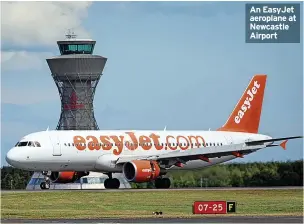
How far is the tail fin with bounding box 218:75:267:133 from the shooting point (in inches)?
3233

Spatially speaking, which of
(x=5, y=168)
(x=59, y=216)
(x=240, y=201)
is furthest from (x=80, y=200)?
(x=5, y=168)

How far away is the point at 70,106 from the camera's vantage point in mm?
165875

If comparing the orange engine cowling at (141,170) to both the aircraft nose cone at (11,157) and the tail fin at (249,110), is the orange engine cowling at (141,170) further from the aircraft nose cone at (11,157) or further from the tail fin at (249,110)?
the tail fin at (249,110)

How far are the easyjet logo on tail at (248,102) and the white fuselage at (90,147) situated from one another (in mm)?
5164

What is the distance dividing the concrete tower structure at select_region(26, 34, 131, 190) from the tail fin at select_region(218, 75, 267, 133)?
78305 mm

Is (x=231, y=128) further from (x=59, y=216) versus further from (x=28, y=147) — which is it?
(x=59, y=216)

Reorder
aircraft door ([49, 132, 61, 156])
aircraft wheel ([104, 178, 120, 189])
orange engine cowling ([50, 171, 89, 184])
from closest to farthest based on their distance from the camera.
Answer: aircraft door ([49, 132, 61, 156])
orange engine cowling ([50, 171, 89, 184])
aircraft wheel ([104, 178, 120, 189])

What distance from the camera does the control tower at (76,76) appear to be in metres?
165

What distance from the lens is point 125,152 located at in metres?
73.2

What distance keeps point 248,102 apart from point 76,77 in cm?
8763

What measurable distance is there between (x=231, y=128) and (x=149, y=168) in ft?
44.9

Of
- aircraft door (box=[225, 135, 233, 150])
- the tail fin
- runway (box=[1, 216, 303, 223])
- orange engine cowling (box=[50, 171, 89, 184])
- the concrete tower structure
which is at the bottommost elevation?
runway (box=[1, 216, 303, 223])

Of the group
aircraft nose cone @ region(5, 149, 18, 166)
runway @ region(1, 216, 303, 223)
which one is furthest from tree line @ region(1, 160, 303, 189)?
runway @ region(1, 216, 303, 223)

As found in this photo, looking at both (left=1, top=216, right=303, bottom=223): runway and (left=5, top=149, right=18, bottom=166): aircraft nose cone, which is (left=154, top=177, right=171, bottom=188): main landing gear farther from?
(left=1, top=216, right=303, bottom=223): runway
